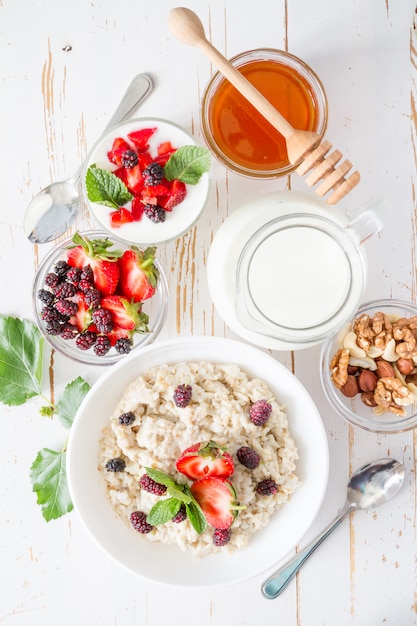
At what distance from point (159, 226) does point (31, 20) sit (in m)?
0.59

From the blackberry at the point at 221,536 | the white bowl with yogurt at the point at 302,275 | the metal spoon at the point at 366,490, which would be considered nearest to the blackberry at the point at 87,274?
the white bowl with yogurt at the point at 302,275

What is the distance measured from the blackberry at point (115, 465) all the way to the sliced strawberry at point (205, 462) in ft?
0.43

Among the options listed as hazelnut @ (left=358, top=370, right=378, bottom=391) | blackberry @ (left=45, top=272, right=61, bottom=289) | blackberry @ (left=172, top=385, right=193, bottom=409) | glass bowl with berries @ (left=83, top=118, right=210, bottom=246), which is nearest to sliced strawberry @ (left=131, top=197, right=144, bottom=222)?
glass bowl with berries @ (left=83, top=118, right=210, bottom=246)

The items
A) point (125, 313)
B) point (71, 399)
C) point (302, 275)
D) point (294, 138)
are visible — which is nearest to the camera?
point (302, 275)

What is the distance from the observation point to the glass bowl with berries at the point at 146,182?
4.33 feet

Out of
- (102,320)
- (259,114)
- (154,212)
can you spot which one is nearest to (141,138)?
(154,212)

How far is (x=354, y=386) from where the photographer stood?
142cm

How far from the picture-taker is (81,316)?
1.41m

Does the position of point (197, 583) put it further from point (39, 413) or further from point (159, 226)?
point (159, 226)

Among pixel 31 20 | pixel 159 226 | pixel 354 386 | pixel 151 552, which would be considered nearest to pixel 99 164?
pixel 159 226

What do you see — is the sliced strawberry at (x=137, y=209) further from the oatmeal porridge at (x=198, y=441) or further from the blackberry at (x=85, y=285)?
the oatmeal porridge at (x=198, y=441)

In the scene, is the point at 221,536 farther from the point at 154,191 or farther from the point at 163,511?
the point at 154,191

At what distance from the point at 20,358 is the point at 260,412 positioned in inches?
22.0

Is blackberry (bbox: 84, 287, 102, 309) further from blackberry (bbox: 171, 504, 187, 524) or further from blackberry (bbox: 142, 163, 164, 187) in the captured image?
blackberry (bbox: 171, 504, 187, 524)
